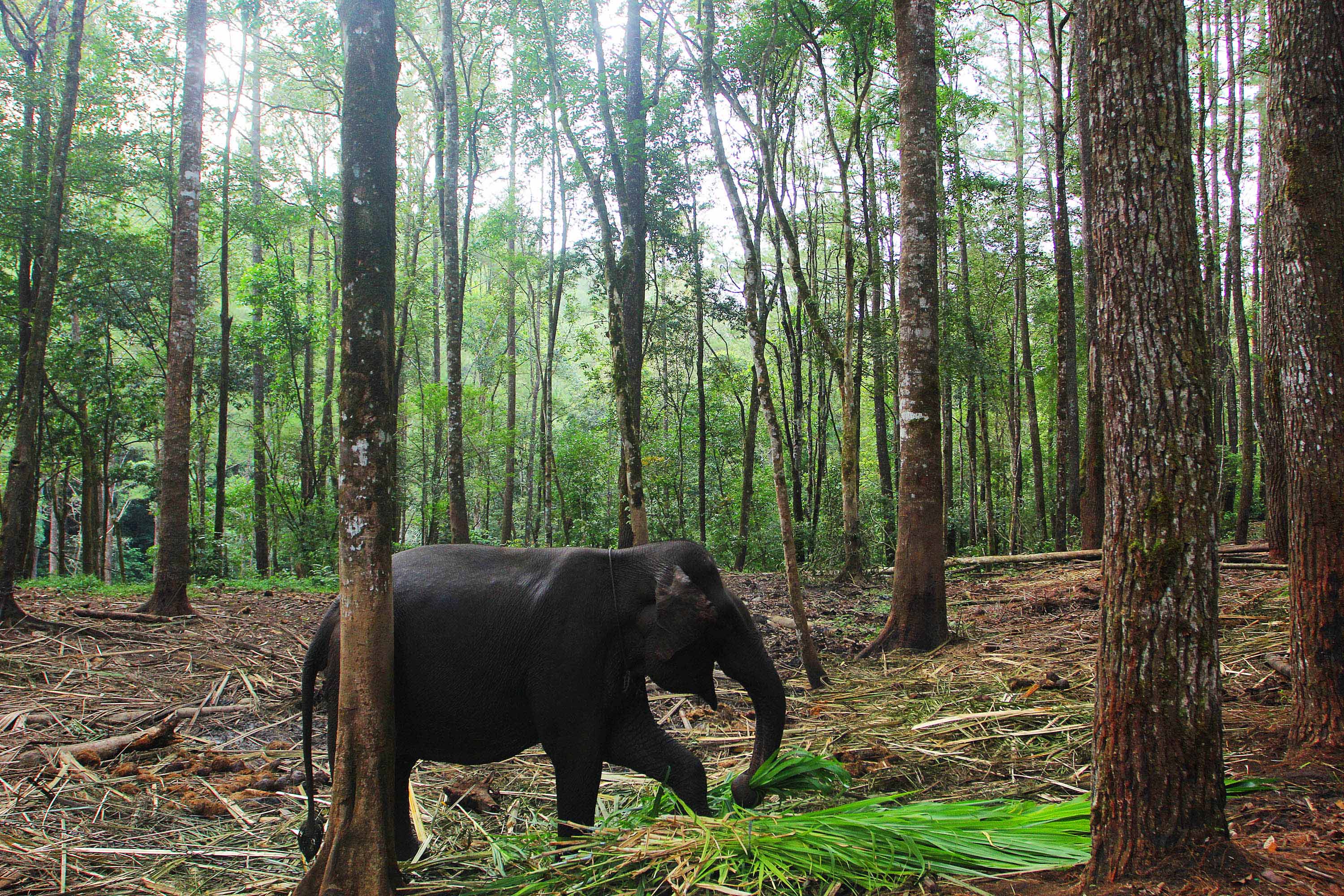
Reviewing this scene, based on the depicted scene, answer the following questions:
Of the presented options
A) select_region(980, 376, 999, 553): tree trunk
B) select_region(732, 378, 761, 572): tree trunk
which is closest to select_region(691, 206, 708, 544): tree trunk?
select_region(732, 378, 761, 572): tree trunk

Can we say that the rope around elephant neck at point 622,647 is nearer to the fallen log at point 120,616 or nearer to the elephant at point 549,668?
the elephant at point 549,668

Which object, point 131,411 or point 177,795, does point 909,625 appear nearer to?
point 177,795

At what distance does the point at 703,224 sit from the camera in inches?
1021

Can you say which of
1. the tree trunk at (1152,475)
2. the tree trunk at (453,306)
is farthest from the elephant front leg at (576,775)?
the tree trunk at (453,306)

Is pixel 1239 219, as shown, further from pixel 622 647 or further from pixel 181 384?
pixel 181 384

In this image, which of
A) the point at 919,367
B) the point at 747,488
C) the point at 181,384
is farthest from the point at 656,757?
the point at 747,488

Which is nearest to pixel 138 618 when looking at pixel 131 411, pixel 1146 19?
pixel 1146 19

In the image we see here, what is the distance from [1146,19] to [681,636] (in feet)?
11.1

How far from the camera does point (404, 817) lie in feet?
13.5

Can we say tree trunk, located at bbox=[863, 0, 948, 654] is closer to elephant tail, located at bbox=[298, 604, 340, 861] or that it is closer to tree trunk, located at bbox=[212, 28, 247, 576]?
elephant tail, located at bbox=[298, 604, 340, 861]

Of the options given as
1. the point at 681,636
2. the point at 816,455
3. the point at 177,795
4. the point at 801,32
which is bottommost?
the point at 177,795

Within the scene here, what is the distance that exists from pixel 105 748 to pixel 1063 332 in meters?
17.5

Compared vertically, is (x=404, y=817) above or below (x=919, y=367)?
below

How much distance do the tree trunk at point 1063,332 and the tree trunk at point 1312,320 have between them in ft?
40.1
